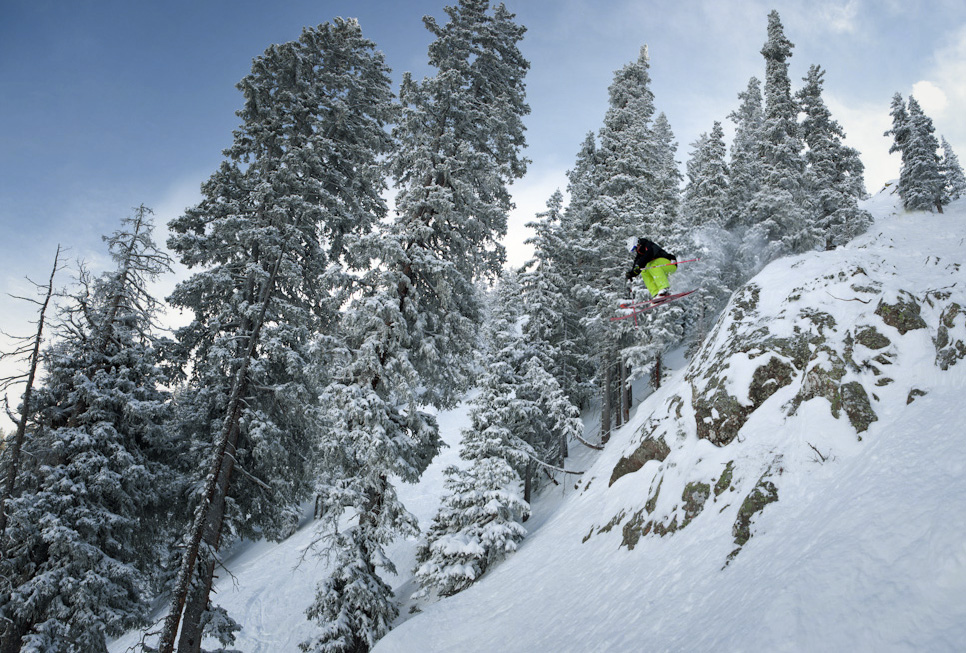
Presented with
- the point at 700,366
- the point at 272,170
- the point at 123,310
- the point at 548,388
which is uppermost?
the point at 272,170

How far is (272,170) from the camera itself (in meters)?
14.1

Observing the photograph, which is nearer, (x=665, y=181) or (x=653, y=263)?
(x=653, y=263)

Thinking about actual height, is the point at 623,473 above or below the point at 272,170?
below

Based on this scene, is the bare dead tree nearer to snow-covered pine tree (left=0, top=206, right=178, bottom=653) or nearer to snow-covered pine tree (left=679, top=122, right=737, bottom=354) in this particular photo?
snow-covered pine tree (left=0, top=206, right=178, bottom=653)

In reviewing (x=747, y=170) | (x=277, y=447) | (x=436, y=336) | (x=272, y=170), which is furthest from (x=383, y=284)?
(x=747, y=170)

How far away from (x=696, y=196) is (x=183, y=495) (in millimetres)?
27574

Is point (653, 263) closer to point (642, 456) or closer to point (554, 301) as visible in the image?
point (642, 456)

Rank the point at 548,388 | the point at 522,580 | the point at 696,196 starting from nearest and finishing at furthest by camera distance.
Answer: the point at 522,580
the point at 548,388
the point at 696,196

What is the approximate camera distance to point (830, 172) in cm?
2692

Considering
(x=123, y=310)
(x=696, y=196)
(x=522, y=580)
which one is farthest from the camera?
(x=696, y=196)

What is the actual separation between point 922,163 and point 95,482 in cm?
4704

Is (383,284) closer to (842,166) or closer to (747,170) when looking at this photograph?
(747,170)

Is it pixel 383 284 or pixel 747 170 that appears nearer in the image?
pixel 383 284

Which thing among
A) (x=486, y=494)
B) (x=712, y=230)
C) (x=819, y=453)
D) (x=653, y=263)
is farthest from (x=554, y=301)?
(x=819, y=453)
